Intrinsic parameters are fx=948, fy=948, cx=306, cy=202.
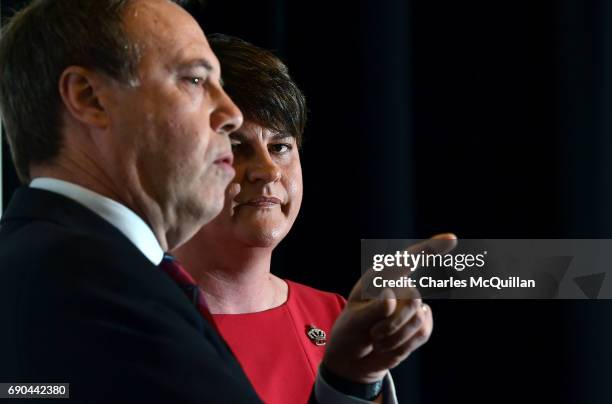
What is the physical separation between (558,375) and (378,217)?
53 centimetres

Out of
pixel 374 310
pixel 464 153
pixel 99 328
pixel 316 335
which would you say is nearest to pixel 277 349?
pixel 316 335

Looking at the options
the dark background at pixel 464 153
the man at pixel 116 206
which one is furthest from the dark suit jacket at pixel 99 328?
the dark background at pixel 464 153

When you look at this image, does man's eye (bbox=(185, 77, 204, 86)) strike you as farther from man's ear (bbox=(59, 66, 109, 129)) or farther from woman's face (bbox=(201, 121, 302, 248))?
woman's face (bbox=(201, 121, 302, 248))

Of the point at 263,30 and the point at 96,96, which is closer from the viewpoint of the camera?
the point at 96,96

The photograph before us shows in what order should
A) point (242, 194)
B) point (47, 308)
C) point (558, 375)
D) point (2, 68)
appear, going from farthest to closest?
point (558, 375)
point (242, 194)
point (2, 68)
point (47, 308)

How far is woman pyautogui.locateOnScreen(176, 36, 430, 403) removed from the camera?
4.80 feet

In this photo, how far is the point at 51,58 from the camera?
3.43ft

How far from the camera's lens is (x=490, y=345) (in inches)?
85.4

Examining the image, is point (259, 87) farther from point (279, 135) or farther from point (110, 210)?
point (110, 210)

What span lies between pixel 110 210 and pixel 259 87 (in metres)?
0.56

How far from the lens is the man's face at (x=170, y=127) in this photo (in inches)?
40.9

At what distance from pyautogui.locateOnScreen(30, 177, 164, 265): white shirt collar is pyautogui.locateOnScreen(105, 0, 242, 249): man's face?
0.11ft

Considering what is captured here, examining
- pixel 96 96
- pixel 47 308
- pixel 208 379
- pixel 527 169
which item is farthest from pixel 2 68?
pixel 527 169

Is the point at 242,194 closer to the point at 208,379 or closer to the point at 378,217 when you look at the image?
the point at 208,379
